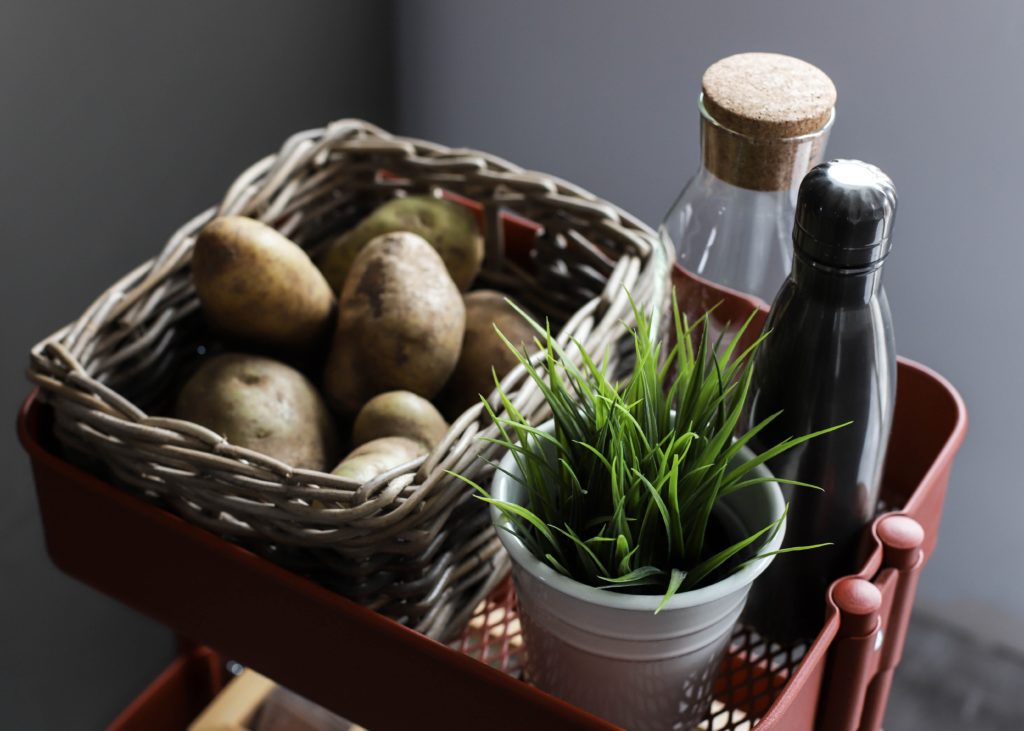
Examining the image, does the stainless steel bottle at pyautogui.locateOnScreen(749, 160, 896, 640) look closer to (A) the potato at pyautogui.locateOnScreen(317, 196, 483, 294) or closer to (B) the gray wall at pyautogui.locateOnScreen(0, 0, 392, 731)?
(A) the potato at pyautogui.locateOnScreen(317, 196, 483, 294)

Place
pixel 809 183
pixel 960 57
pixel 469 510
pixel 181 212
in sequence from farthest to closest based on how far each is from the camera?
pixel 181 212 < pixel 960 57 < pixel 469 510 < pixel 809 183

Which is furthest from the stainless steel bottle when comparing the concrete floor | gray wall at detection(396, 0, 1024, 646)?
the concrete floor

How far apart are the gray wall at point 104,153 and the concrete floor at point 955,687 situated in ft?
2.39

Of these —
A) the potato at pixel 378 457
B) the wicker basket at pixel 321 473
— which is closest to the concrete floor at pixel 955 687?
the wicker basket at pixel 321 473

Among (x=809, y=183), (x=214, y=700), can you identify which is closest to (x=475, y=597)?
(x=809, y=183)

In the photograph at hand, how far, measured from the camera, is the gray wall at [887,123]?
896 millimetres

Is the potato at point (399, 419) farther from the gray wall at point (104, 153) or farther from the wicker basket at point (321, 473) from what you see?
the gray wall at point (104, 153)

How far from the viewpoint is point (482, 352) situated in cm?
73

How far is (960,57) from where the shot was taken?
88 centimetres

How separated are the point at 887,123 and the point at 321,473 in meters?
0.59

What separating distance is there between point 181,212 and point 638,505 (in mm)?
646

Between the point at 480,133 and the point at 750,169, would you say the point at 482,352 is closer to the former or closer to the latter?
the point at 750,169

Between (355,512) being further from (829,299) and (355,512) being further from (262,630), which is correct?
(829,299)

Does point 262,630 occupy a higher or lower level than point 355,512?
lower
